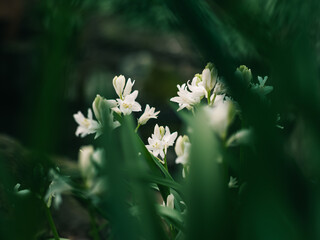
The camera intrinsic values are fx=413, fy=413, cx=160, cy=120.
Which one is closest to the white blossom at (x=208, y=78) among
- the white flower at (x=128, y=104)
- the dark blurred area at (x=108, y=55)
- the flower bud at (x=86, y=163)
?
the white flower at (x=128, y=104)

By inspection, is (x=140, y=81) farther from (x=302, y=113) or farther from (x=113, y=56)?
(x=302, y=113)

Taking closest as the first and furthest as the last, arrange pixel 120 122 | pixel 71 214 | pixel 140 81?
pixel 120 122 < pixel 71 214 < pixel 140 81

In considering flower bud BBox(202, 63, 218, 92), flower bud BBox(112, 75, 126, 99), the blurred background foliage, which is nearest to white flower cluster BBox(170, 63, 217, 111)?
flower bud BBox(202, 63, 218, 92)

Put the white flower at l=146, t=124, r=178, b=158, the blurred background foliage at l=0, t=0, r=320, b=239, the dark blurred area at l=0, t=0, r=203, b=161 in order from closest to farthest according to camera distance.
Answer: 1. the blurred background foliage at l=0, t=0, r=320, b=239
2. the white flower at l=146, t=124, r=178, b=158
3. the dark blurred area at l=0, t=0, r=203, b=161

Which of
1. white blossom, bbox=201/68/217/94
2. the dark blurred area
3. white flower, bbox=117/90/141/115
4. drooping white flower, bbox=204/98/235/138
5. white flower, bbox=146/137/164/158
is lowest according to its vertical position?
the dark blurred area

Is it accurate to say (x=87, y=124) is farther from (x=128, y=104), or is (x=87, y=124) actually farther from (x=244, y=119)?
(x=244, y=119)

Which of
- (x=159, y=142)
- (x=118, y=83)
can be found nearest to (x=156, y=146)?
(x=159, y=142)

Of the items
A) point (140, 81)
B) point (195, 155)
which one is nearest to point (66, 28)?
point (195, 155)

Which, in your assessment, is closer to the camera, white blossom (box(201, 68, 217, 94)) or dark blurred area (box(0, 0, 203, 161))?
white blossom (box(201, 68, 217, 94))

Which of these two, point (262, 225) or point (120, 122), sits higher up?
point (262, 225)

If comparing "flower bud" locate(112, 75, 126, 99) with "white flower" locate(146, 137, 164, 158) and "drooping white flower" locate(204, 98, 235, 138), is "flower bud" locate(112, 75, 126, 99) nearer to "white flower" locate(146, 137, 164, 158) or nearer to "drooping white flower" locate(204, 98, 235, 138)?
"white flower" locate(146, 137, 164, 158)

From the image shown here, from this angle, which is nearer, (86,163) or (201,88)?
(86,163)
